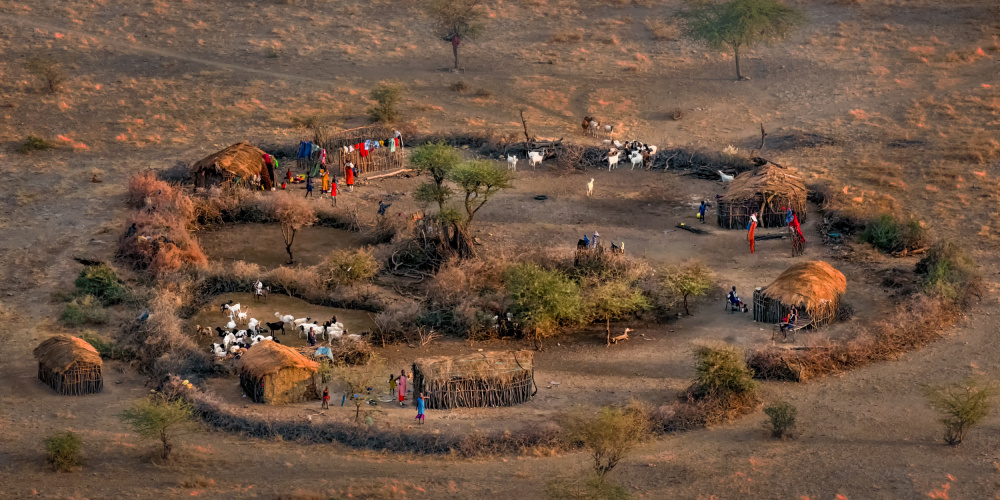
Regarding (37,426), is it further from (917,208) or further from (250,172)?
(917,208)

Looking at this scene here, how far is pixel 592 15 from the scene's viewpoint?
243 feet

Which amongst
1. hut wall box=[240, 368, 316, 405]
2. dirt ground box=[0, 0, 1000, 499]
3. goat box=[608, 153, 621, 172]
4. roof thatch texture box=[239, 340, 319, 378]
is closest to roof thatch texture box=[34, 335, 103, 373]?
dirt ground box=[0, 0, 1000, 499]

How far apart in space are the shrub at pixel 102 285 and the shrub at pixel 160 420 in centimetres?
829

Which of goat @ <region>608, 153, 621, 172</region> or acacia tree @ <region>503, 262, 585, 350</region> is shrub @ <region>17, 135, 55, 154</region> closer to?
goat @ <region>608, 153, 621, 172</region>

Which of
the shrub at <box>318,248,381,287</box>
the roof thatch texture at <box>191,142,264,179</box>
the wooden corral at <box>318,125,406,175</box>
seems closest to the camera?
the shrub at <box>318,248,381,287</box>

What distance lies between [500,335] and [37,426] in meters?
12.8

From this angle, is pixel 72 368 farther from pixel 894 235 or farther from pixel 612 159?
pixel 894 235

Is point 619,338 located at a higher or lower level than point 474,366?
lower

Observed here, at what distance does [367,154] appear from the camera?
5344 cm

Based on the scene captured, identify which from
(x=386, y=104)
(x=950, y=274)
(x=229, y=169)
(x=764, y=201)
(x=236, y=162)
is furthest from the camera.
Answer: (x=386, y=104)

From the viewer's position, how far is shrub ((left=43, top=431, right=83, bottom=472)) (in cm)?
3102

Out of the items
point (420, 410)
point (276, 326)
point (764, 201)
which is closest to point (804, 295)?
point (764, 201)

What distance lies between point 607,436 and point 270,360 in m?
9.53

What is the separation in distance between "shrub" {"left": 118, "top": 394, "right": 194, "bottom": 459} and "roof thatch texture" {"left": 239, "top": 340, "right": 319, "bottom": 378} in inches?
85.4
